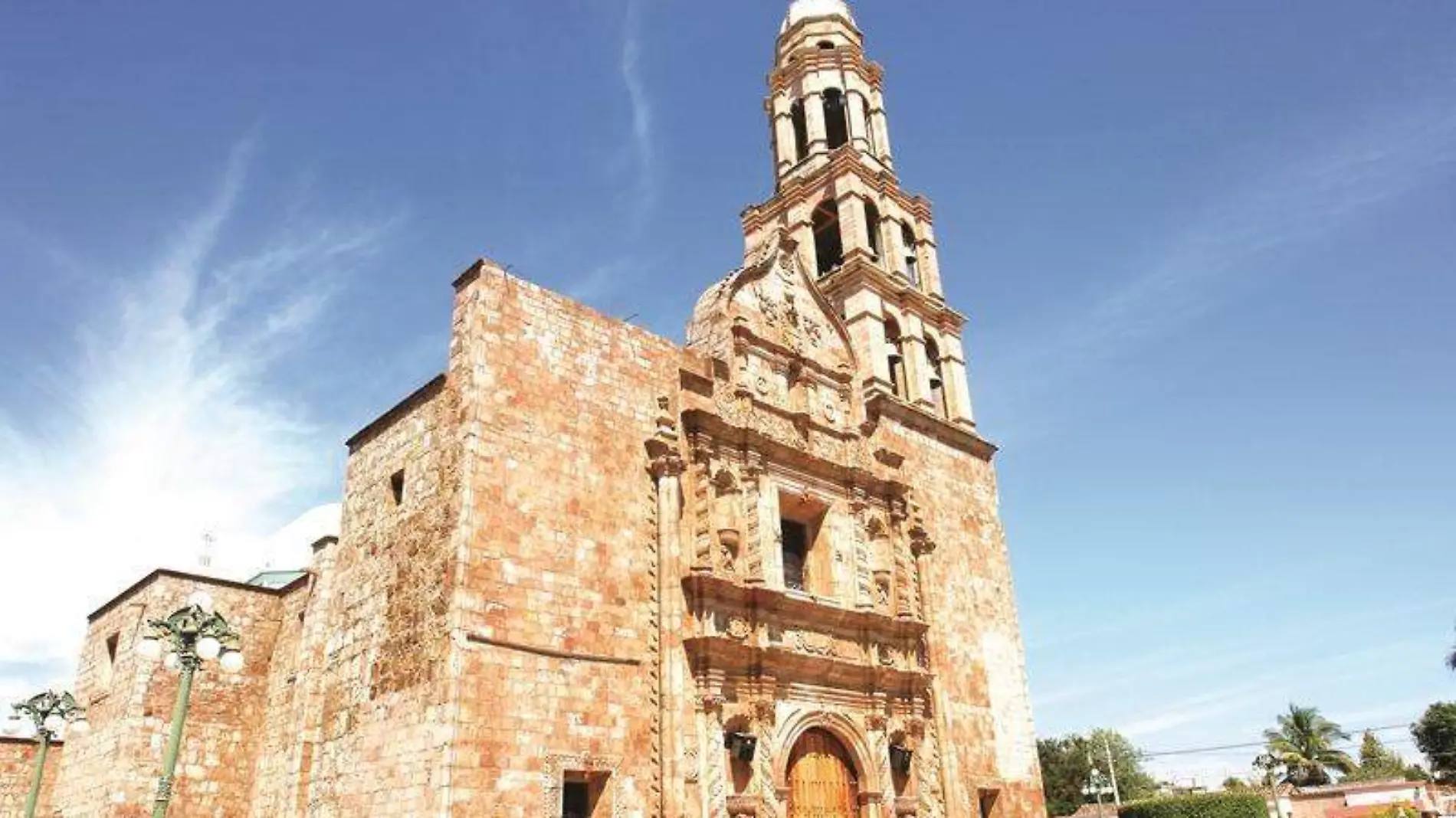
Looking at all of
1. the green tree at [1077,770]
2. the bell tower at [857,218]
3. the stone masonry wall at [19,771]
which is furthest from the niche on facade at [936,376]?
the green tree at [1077,770]

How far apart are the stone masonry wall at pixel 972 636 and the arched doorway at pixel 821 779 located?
229 centimetres

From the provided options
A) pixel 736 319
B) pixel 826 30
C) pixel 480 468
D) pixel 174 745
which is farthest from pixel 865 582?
pixel 826 30

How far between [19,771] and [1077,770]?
48438mm

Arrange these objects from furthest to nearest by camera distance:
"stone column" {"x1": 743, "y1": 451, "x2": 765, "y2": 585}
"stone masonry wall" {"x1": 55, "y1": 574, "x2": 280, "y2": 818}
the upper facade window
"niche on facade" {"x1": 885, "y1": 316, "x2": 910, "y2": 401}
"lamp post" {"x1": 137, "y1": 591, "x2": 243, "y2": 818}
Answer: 1. the upper facade window
2. "niche on facade" {"x1": 885, "y1": 316, "x2": 910, "y2": 401}
3. "stone masonry wall" {"x1": 55, "y1": 574, "x2": 280, "y2": 818}
4. "stone column" {"x1": 743, "y1": 451, "x2": 765, "y2": 585}
5. "lamp post" {"x1": 137, "y1": 591, "x2": 243, "y2": 818}

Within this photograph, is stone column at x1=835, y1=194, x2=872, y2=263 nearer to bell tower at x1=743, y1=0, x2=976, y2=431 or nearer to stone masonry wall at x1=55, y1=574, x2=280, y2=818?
bell tower at x1=743, y1=0, x2=976, y2=431

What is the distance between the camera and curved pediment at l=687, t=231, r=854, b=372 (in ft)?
54.6

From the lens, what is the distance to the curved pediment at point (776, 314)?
16.6 m

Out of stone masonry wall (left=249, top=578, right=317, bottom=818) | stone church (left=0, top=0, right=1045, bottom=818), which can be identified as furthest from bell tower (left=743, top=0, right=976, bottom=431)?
stone masonry wall (left=249, top=578, right=317, bottom=818)

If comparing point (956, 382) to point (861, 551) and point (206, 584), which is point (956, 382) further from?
point (206, 584)

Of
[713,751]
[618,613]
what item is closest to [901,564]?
[713,751]

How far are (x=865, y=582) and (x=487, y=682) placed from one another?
734 cm

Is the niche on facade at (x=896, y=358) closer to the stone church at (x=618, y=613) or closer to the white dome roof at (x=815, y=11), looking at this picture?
the stone church at (x=618, y=613)

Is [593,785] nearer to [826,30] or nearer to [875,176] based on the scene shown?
[875,176]

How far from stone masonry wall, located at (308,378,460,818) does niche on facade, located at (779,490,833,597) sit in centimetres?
575
